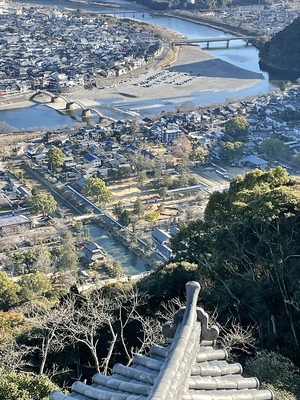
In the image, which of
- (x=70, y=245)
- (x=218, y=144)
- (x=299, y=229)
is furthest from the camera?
(x=218, y=144)

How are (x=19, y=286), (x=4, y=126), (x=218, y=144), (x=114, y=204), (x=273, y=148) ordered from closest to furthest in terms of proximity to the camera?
(x=19, y=286) < (x=114, y=204) < (x=273, y=148) < (x=218, y=144) < (x=4, y=126)

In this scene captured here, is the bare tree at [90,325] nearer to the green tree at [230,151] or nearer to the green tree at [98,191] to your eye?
the green tree at [98,191]

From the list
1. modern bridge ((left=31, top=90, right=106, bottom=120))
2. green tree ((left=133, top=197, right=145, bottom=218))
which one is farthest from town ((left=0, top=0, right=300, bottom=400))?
green tree ((left=133, top=197, right=145, bottom=218))

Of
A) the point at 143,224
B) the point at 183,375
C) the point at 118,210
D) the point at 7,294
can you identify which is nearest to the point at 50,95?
the point at 118,210

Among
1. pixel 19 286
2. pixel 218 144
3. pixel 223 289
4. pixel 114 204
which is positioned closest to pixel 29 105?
pixel 218 144

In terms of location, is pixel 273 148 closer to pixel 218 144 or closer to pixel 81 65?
pixel 218 144

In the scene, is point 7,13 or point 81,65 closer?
point 81,65

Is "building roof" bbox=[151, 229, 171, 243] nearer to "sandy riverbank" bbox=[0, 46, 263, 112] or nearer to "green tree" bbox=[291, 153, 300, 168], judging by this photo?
"green tree" bbox=[291, 153, 300, 168]
